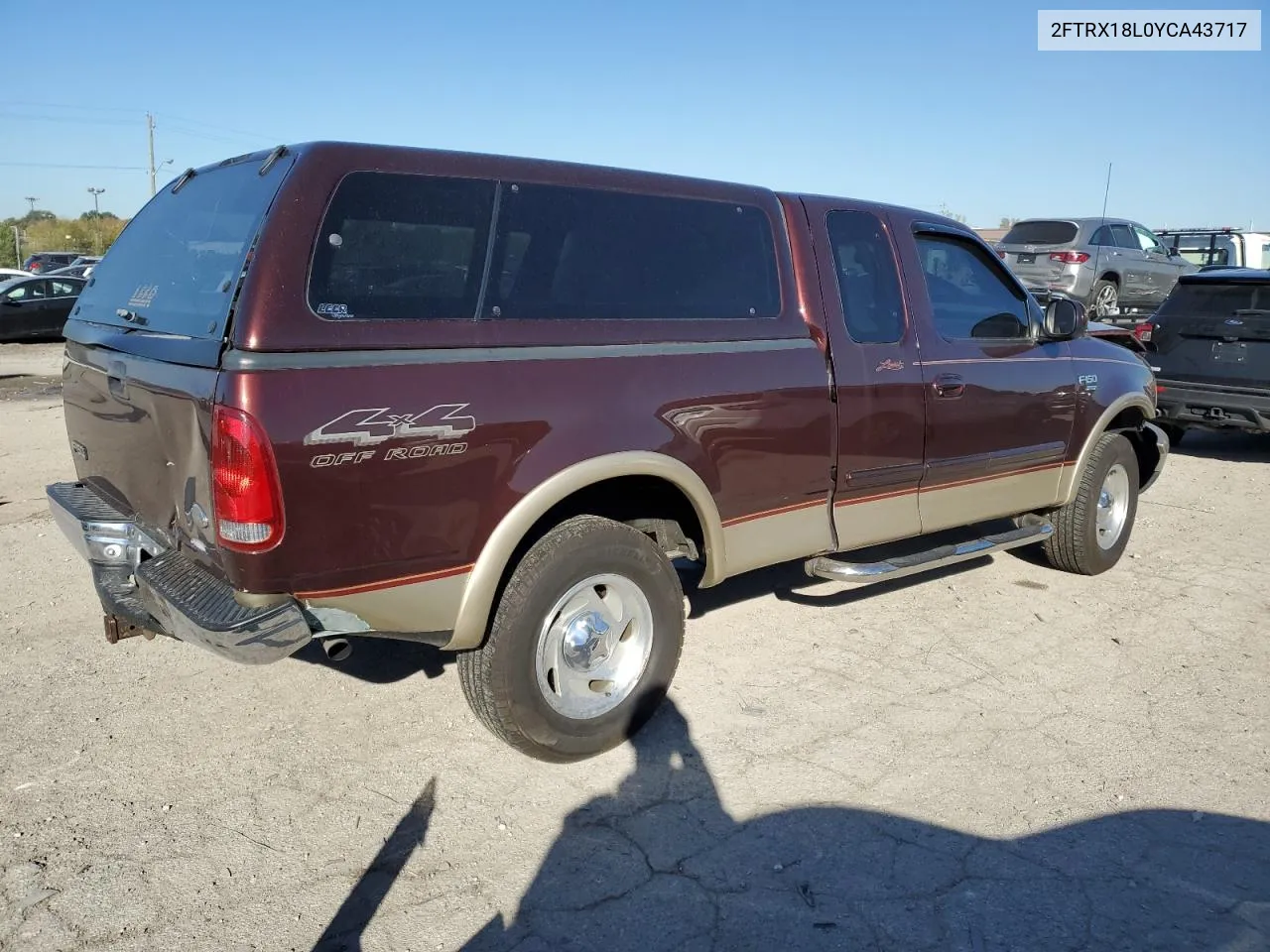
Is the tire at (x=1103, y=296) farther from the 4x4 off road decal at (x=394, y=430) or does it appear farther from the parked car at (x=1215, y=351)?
the 4x4 off road decal at (x=394, y=430)

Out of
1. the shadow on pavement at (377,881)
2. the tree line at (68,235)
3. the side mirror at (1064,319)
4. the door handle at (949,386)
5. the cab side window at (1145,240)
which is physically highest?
the tree line at (68,235)

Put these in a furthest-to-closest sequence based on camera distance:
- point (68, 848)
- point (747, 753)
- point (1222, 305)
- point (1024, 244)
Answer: point (1024, 244) < point (1222, 305) < point (747, 753) < point (68, 848)

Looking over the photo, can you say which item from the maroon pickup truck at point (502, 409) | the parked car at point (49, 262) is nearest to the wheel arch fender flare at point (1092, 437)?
the maroon pickup truck at point (502, 409)

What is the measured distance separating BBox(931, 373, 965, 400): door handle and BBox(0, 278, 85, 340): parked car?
18.5 m

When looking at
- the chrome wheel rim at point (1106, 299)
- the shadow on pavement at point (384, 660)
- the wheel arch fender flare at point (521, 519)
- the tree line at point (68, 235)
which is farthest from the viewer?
the tree line at point (68, 235)

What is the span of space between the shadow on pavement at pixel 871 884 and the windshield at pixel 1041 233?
1351 centimetres

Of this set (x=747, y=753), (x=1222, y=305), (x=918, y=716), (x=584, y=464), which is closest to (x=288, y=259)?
(x=584, y=464)

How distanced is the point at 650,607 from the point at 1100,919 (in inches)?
68.3

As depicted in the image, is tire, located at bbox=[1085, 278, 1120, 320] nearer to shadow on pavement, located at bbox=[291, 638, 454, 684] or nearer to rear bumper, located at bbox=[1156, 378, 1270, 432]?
rear bumper, located at bbox=[1156, 378, 1270, 432]

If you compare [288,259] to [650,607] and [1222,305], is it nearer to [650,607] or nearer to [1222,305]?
[650,607]

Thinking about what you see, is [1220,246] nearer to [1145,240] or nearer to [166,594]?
[1145,240]

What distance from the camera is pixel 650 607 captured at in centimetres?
375

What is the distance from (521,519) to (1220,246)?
68.6 ft

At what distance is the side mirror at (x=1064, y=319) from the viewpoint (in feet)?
16.9
